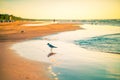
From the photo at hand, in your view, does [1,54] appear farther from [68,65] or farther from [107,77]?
[107,77]

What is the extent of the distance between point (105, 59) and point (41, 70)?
1.49 meters

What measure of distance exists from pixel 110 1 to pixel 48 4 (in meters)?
1.65

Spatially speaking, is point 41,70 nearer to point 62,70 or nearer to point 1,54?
point 62,70

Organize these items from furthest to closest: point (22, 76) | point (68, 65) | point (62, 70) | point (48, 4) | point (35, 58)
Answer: point (48, 4), point (35, 58), point (68, 65), point (62, 70), point (22, 76)

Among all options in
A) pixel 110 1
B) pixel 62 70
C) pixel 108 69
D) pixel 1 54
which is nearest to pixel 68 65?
pixel 62 70

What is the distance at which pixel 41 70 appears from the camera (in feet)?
10.6

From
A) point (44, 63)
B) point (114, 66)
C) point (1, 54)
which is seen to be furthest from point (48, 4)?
point (114, 66)

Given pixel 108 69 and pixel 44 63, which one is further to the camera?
pixel 44 63

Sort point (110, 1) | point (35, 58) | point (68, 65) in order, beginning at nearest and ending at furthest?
point (68, 65) < point (35, 58) < point (110, 1)

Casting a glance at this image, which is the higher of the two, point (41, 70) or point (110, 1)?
point (110, 1)

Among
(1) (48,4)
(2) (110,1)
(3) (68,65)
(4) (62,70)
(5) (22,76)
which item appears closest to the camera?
(5) (22,76)

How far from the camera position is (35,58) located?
409 cm

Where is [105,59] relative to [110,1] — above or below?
below

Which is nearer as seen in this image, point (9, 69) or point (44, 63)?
point (9, 69)
